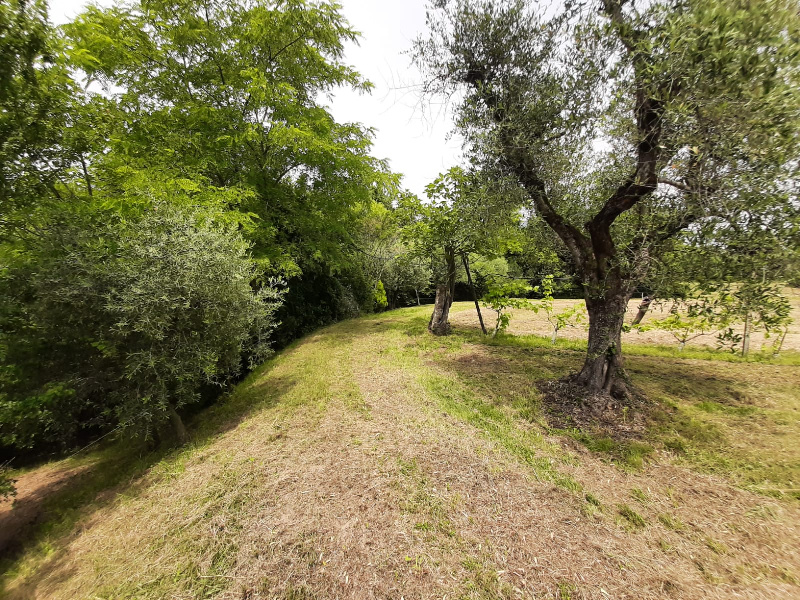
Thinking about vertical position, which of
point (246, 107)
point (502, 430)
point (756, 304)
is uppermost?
point (246, 107)

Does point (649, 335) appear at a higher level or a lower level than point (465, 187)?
lower

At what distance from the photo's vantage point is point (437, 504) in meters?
3.79

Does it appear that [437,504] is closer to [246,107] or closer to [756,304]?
[756,304]

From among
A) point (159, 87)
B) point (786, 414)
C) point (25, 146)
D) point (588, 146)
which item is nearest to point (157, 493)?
point (25, 146)

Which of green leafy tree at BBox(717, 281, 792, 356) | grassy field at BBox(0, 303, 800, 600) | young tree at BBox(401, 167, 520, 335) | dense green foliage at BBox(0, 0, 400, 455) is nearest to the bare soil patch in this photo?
grassy field at BBox(0, 303, 800, 600)

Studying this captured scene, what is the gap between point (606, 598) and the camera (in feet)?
8.77

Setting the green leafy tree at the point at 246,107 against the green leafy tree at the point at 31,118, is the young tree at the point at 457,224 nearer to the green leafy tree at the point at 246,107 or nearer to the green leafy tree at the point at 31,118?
the green leafy tree at the point at 246,107

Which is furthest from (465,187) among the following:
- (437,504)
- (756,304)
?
(437,504)

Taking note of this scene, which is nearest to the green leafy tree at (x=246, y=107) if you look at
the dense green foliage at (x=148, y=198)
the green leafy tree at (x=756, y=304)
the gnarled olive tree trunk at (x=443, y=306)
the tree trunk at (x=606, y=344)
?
the dense green foliage at (x=148, y=198)

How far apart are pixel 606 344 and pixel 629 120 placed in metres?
4.10

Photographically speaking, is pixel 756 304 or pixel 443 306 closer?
pixel 756 304

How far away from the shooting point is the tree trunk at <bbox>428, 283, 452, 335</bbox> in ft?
43.0

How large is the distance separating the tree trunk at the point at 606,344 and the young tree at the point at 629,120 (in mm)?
23

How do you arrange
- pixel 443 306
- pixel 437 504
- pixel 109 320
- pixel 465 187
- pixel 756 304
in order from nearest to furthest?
pixel 437 504
pixel 756 304
pixel 109 320
pixel 465 187
pixel 443 306
